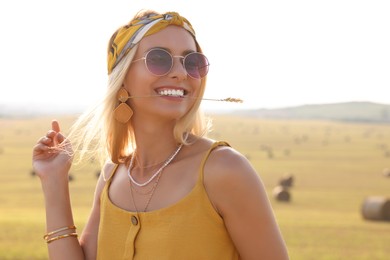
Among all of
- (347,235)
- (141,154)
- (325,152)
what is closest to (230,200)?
(141,154)

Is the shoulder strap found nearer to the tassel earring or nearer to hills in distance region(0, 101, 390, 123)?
the tassel earring

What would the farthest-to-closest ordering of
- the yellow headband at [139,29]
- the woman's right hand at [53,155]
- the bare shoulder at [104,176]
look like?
the woman's right hand at [53,155] < the bare shoulder at [104,176] < the yellow headband at [139,29]

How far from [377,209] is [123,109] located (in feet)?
53.8

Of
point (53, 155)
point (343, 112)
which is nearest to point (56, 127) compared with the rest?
point (53, 155)

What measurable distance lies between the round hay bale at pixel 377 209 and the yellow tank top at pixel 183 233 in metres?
16.6

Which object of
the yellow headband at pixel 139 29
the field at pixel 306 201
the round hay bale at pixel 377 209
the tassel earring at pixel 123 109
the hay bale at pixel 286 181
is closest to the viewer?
the yellow headband at pixel 139 29

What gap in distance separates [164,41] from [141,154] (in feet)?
1.80

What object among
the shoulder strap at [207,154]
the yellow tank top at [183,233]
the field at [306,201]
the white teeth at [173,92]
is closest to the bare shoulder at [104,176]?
the yellow tank top at [183,233]

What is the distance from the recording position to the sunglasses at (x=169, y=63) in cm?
347

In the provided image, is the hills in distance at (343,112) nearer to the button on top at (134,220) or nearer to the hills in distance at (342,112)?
the hills in distance at (342,112)

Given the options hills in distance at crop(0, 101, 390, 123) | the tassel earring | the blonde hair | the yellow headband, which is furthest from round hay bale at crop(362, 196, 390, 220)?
hills in distance at crop(0, 101, 390, 123)

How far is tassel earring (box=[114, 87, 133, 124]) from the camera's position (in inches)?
145

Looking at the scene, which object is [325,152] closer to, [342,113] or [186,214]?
[186,214]

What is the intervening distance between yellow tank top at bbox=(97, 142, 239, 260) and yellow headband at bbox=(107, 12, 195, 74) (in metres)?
0.63
